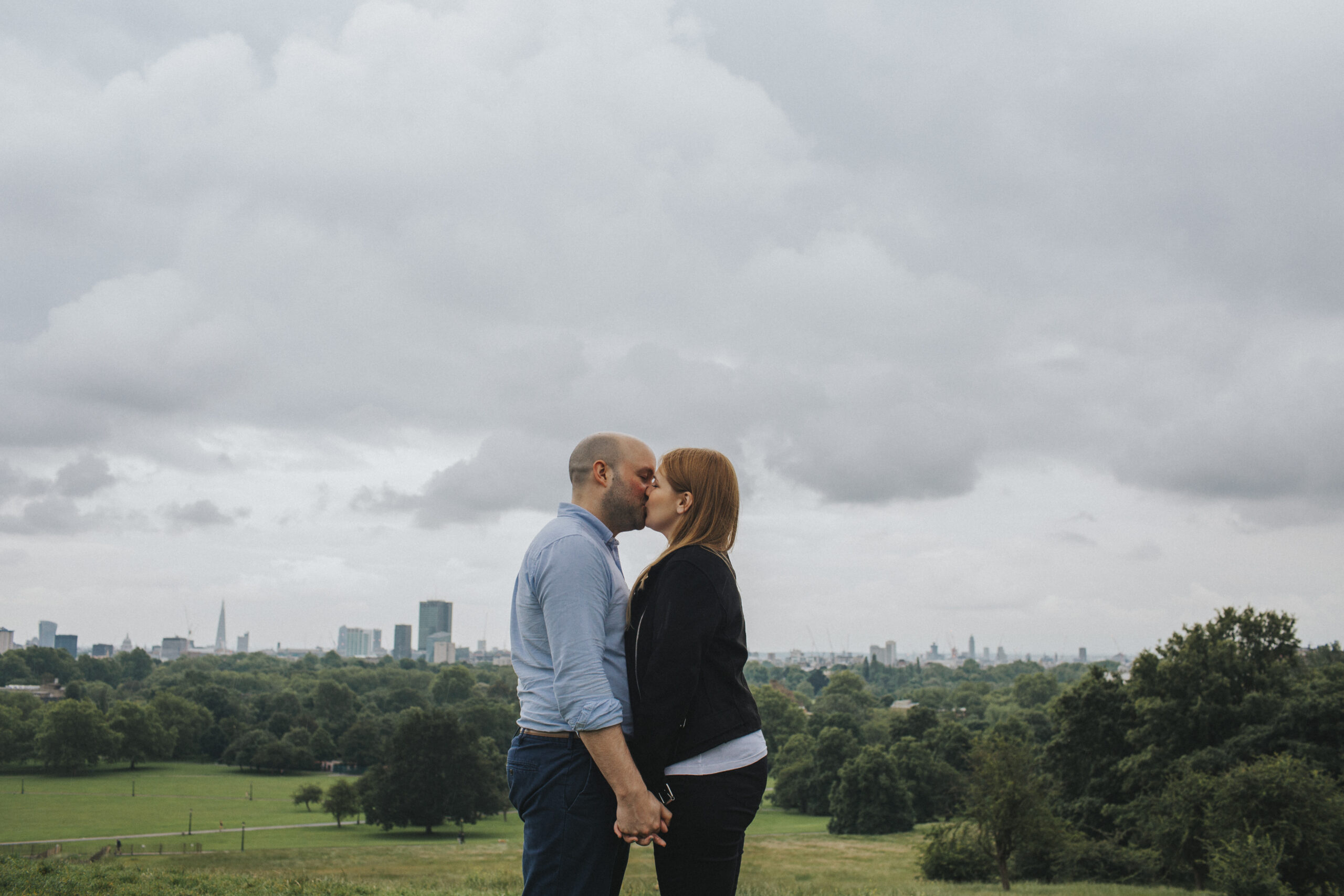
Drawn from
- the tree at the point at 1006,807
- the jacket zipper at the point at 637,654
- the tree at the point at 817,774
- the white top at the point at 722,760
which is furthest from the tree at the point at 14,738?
the white top at the point at 722,760

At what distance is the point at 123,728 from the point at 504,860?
5651 cm

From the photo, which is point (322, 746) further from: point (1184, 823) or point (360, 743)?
point (1184, 823)

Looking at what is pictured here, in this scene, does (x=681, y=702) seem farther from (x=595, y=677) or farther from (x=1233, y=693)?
(x=1233, y=693)

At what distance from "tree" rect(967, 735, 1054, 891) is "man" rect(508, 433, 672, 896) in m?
31.2

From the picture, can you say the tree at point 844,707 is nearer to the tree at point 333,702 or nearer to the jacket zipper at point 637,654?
the tree at point 333,702

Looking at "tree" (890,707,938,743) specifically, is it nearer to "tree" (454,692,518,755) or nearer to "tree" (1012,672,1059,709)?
"tree" (454,692,518,755)

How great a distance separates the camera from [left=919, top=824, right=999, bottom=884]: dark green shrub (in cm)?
3531

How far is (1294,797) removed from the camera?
26.0 m

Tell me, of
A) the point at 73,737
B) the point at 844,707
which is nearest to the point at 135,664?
the point at 73,737

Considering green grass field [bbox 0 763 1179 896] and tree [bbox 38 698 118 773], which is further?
tree [bbox 38 698 118 773]

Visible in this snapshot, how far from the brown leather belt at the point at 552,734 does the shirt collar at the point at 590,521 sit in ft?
3.31

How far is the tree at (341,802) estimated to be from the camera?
194ft

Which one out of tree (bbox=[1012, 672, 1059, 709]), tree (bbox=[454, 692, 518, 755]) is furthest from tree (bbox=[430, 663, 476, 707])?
tree (bbox=[1012, 672, 1059, 709])

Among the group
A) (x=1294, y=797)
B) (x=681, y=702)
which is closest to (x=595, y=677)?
(x=681, y=702)
